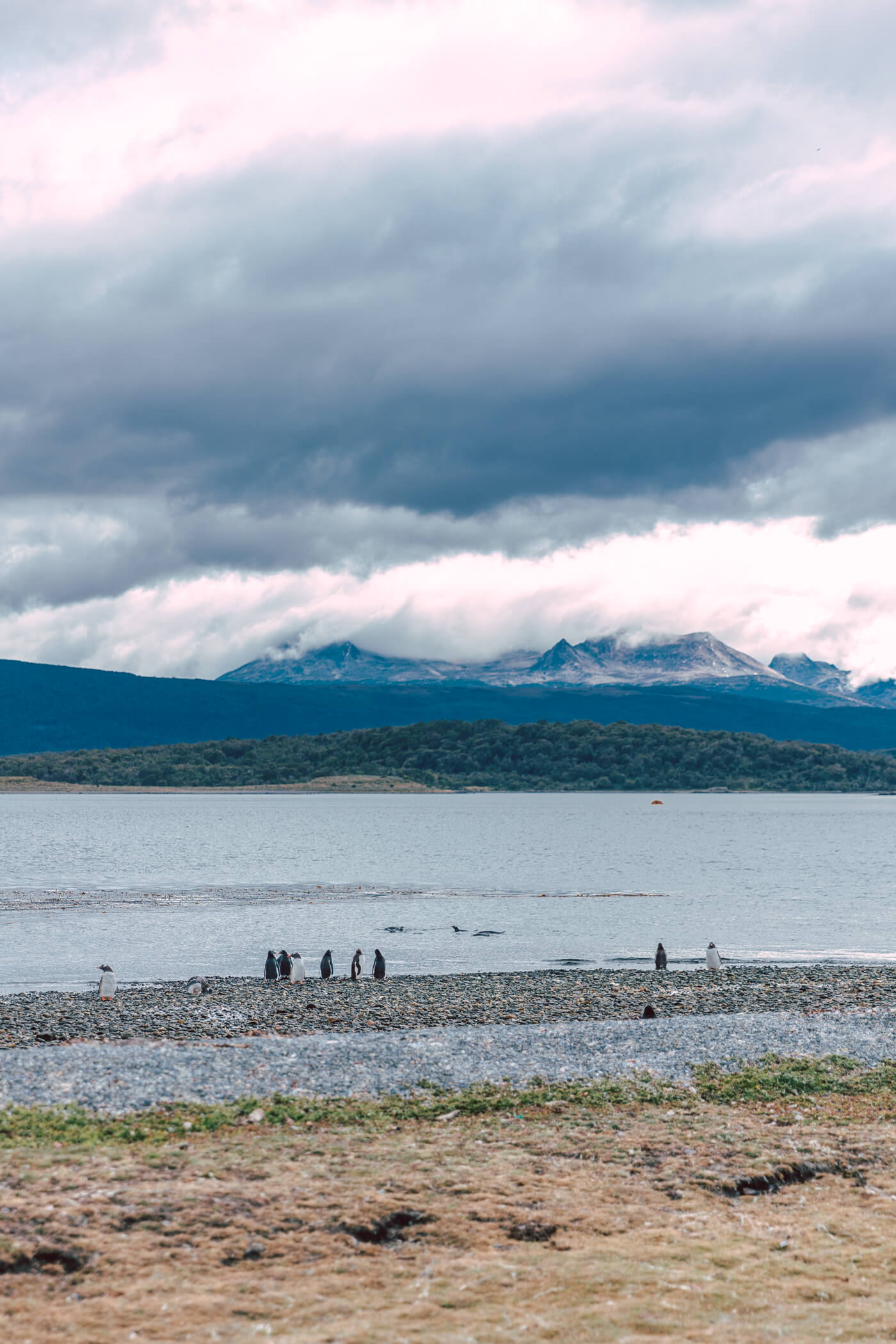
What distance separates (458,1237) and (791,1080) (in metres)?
9.73

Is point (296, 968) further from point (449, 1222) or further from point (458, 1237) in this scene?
point (458, 1237)

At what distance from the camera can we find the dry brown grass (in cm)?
949

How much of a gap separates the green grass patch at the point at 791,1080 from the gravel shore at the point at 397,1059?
637 millimetres

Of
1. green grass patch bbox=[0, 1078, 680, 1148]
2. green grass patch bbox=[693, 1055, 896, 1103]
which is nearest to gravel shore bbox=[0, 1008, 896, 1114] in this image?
green grass patch bbox=[0, 1078, 680, 1148]

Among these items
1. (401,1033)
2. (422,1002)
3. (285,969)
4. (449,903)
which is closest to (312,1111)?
(401,1033)

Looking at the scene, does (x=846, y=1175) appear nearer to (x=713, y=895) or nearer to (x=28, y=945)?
(x=28, y=945)

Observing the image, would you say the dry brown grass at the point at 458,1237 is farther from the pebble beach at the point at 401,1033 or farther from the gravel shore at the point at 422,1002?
the gravel shore at the point at 422,1002

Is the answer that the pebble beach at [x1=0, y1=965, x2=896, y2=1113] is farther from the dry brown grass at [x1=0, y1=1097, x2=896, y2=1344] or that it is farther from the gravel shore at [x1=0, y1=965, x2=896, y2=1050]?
the dry brown grass at [x1=0, y1=1097, x2=896, y2=1344]

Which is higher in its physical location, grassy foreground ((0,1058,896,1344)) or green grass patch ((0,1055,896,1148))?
grassy foreground ((0,1058,896,1344))

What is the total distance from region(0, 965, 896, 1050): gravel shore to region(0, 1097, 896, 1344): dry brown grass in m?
10.6

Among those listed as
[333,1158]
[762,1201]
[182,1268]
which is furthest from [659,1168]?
[182,1268]

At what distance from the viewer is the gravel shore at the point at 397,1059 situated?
17.7m

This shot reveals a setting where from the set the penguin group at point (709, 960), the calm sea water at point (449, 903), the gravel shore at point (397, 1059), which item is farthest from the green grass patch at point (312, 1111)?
the penguin group at point (709, 960)

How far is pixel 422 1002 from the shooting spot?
1241 inches
